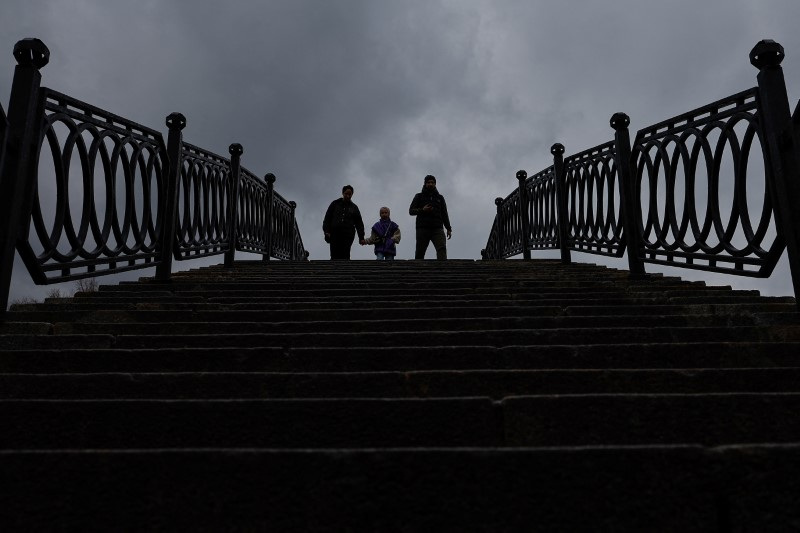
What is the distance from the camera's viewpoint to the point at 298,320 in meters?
3.64

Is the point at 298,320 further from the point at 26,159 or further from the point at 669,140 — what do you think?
the point at 669,140

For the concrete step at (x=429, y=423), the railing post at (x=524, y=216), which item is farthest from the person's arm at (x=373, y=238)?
the concrete step at (x=429, y=423)

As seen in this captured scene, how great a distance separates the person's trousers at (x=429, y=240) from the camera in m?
9.93

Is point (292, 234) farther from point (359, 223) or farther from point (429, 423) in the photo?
point (429, 423)

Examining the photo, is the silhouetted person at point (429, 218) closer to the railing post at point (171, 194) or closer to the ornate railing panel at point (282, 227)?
the ornate railing panel at point (282, 227)

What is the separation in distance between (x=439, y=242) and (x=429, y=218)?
0.44m

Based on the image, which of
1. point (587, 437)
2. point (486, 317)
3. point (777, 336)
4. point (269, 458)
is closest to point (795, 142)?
point (777, 336)

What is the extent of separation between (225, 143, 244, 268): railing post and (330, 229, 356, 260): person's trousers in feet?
10.00

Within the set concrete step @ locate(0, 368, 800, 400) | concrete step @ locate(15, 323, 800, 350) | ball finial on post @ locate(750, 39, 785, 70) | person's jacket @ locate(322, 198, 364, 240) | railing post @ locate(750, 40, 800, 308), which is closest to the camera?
concrete step @ locate(0, 368, 800, 400)

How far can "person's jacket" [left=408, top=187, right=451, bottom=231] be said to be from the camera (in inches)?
389

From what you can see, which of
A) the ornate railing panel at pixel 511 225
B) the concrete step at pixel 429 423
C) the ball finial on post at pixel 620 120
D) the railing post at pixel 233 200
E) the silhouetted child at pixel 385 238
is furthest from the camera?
the silhouetted child at pixel 385 238

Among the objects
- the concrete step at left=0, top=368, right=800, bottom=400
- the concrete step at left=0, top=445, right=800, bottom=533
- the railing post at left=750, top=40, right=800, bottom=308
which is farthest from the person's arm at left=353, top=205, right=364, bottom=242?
the concrete step at left=0, top=445, right=800, bottom=533

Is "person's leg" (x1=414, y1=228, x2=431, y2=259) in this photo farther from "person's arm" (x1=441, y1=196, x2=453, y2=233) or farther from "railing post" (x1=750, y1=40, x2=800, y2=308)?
"railing post" (x1=750, y1=40, x2=800, y2=308)

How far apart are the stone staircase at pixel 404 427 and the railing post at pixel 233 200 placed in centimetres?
336
